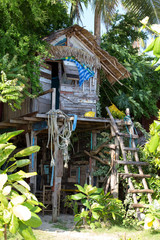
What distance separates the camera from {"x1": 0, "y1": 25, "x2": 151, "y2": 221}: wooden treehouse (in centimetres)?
945

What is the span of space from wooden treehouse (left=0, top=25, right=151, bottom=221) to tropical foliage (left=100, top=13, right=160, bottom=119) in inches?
58.1

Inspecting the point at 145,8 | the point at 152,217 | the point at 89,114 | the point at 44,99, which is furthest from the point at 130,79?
the point at 152,217

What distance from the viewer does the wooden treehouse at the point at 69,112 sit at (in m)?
9.45

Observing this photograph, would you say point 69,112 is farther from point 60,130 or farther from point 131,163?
point 131,163

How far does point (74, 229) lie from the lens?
814 cm

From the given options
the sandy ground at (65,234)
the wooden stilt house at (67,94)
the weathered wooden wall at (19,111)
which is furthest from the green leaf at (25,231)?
the weathered wooden wall at (19,111)

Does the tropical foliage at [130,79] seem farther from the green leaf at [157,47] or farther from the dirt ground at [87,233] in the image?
the green leaf at [157,47]

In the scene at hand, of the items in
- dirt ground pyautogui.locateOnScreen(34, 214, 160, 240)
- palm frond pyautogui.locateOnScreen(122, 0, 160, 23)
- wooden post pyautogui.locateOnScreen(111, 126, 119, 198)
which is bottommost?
dirt ground pyautogui.locateOnScreen(34, 214, 160, 240)

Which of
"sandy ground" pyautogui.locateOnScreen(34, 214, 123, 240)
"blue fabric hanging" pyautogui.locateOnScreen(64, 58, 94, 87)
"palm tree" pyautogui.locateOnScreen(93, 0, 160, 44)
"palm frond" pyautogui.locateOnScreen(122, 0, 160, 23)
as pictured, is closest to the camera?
"sandy ground" pyautogui.locateOnScreen(34, 214, 123, 240)

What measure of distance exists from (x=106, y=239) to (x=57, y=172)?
9.81 ft

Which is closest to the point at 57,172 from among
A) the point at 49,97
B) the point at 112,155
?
the point at 112,155

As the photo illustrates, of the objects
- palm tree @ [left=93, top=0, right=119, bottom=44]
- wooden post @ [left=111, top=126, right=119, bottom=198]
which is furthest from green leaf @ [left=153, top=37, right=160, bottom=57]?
palm tree @ [left=93, top=0, right=119, bottom=44]

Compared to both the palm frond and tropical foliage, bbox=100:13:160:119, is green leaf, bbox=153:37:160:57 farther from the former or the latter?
the palm frond

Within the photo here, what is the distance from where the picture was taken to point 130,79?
13.4 m
